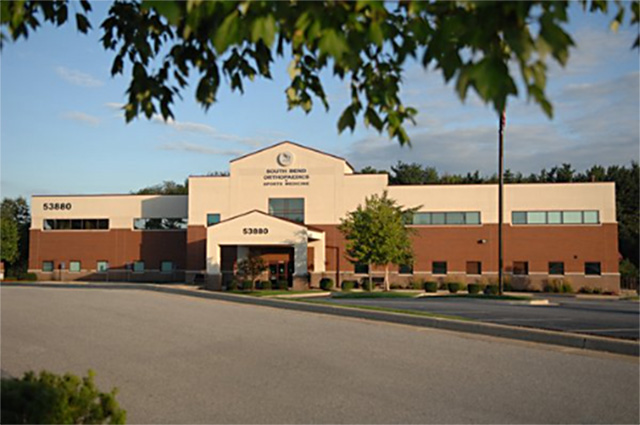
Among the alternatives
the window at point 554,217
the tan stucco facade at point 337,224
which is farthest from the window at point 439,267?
the window at point 554,217

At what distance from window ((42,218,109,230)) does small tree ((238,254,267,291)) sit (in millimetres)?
15862

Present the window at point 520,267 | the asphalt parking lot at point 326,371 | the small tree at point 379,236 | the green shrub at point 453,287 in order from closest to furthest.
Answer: the asphalt parking lot at point 326,371 < the small tree at point 379,236 < the green shrub at point 453,287 < the window at point 520,267

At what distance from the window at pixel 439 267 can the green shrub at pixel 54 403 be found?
42.9 m

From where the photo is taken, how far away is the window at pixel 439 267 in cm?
4769

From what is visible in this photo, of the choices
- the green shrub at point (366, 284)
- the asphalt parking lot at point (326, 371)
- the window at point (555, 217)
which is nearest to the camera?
the asphalt parking lot at point (326, 371)

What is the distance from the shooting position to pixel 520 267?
46.5 meters

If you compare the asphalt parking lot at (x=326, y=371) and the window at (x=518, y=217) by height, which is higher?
the window at (x=518, y=217)

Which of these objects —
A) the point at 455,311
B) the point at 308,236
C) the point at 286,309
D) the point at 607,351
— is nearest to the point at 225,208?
the point at 308,236

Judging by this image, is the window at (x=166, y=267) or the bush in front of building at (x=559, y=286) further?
the window at (x=166, y=267)

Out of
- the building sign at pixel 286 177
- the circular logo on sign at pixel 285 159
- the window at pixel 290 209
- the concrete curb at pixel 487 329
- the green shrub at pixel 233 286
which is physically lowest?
the green shrub at pixel 233 286

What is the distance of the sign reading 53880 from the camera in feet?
185

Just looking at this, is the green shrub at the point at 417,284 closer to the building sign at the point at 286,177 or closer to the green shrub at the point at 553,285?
the green shrub at the point at 553,285

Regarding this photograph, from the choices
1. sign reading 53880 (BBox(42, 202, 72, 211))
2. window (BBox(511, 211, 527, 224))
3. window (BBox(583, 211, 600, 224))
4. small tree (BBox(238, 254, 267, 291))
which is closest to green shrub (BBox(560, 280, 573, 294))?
window (BBox(583, 211, 600, 224))

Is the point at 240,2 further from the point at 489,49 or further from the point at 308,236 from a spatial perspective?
the point at 308,236
